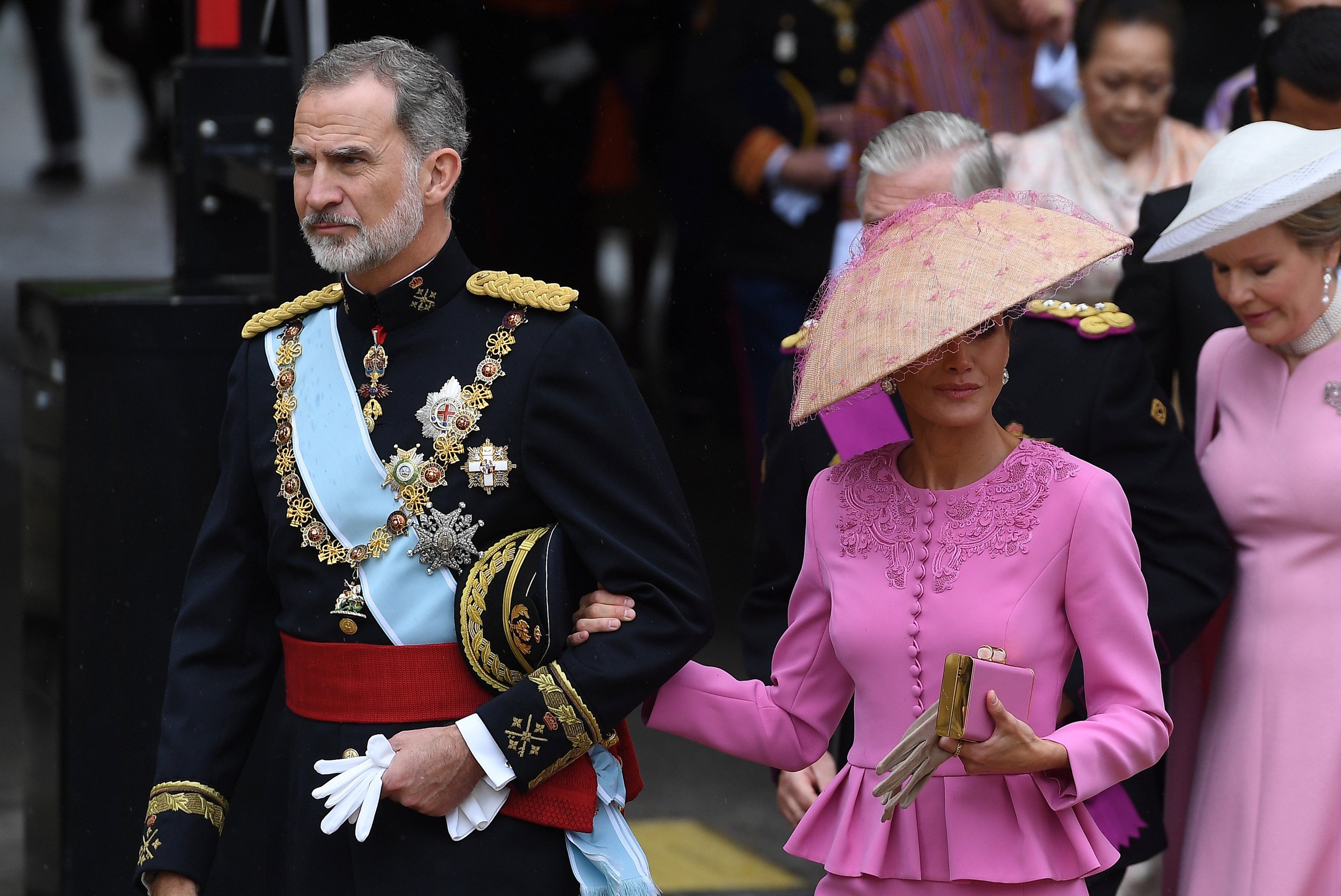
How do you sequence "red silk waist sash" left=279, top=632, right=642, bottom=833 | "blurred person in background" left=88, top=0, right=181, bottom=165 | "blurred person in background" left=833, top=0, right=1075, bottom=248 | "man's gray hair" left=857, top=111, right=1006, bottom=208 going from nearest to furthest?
"red silk waist sash" left=279, top=632, right=642, bottom=833, "man's gray hair" left=857, top=111, right=1006, bottom=208, "blurred person in background" left=833, top=0, right=1075, bottom=248, "blurred person in background" left=88, top=0, right=181, bottom=165

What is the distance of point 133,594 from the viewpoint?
4.12 metres

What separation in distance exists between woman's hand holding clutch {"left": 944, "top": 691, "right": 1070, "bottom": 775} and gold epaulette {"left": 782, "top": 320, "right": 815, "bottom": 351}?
64cm

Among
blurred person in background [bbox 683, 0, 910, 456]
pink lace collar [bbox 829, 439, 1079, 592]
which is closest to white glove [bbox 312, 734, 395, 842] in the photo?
pink lace collar [bbox 829, 439, 1079, 592]

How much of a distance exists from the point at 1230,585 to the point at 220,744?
1743 mm

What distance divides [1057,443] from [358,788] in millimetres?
1381

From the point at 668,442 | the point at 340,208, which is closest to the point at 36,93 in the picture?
the point at 668,442

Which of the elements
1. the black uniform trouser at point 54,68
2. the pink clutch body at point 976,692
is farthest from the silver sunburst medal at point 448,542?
the black uniform trouser at point 54,68

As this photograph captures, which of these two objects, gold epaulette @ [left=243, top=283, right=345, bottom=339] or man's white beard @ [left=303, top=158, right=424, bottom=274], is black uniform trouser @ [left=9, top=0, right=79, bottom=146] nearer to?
gold epaulette @ [left=243, top=283, right=345, bottom=339]

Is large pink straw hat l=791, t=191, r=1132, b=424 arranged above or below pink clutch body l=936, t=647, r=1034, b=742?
above

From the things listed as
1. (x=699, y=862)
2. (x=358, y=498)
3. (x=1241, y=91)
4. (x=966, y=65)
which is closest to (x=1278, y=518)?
(x=358, y=498)

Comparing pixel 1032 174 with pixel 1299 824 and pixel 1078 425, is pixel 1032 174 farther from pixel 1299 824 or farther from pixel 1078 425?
pixel 1299 824

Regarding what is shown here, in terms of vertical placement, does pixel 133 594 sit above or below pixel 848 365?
below

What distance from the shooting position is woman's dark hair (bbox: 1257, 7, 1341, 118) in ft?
12.3

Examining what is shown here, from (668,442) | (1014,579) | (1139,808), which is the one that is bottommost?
(668,442)
